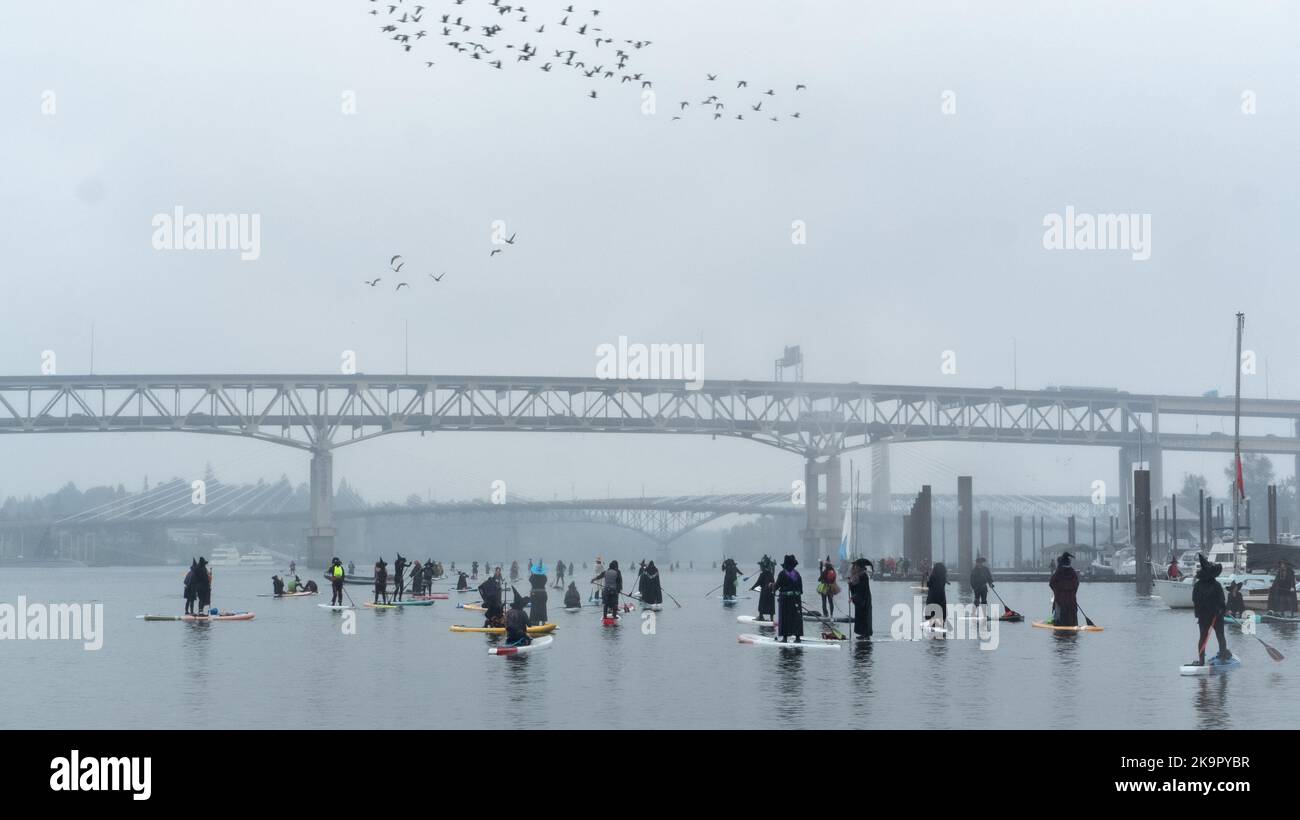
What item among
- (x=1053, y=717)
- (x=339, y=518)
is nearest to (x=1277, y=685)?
(x=1053, y=717)

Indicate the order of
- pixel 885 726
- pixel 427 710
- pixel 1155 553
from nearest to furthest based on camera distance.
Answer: pixel 885 726, pixel 427 710, pixel 1155 553

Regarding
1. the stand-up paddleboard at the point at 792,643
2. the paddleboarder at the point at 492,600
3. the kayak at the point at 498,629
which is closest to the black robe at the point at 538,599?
the kayak at the point at 498,629

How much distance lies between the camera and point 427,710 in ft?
74.4

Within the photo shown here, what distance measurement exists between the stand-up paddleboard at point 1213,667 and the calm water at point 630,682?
7.7 inches

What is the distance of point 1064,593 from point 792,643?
9604 millimetres

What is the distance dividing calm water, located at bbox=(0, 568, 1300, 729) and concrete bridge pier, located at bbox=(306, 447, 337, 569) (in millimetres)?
103617

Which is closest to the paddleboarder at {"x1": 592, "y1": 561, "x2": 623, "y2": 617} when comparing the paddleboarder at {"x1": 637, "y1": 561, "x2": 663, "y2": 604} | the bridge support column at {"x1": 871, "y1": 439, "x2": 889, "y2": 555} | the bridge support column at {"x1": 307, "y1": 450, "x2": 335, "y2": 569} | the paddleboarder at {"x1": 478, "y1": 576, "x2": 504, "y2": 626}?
the paddleboarder at {"x1": 478, "y1": 576, "x2": 504, "y2": 626}

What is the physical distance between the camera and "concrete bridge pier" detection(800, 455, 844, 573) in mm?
158000

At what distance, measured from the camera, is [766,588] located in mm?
41531

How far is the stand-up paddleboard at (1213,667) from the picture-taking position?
27828 millimetres

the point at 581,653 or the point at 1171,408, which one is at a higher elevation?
the point at 1171,408

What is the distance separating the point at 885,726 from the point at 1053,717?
2563 mm

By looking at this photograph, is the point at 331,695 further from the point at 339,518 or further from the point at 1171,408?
the point at 1171,408

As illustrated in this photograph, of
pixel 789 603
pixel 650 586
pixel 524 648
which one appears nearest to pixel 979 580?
pixel 650 586
